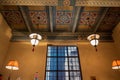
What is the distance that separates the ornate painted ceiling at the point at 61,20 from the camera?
482 centimetres

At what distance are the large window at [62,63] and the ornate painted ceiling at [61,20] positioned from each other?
621mm

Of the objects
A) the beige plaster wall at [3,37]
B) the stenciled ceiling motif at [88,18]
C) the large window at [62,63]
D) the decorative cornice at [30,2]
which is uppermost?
the stenciled ceiling motif at [88,18]

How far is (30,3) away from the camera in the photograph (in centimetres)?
427

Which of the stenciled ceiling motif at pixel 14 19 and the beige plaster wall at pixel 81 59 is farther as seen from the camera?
the beige plaster wall at pixel 81 59

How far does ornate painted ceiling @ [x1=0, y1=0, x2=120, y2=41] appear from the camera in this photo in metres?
4.82

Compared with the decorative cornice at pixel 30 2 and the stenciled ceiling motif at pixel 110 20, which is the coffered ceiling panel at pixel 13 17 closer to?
the decorative cornice at pixel 30 2

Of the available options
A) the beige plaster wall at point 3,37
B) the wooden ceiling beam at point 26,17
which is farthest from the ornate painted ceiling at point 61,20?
the beige plaster wall at point 3,37

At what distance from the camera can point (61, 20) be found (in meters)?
5.57

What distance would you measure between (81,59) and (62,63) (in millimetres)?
924

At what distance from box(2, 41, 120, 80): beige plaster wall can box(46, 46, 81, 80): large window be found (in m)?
0.27

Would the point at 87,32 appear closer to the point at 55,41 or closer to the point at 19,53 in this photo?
the point at 55,41

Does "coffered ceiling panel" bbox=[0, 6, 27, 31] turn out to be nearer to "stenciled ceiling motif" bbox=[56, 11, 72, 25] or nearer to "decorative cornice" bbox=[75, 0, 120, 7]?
"stenciled ceiling motif" bbox=[56, 11, 72, 25]

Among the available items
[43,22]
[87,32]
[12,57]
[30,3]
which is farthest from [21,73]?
[87,32]

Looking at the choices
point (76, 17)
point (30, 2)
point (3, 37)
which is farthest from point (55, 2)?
point (3, 37)
